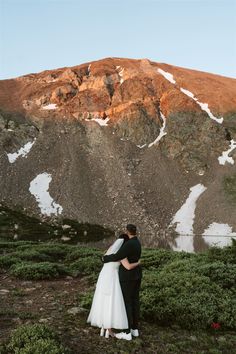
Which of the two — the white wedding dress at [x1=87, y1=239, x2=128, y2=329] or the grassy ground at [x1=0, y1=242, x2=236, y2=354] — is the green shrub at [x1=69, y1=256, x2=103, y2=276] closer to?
the grassy ground at [x1=0, y1=242, x2=236, y2=354]

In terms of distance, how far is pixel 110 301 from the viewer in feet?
34.1

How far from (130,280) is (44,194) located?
83448mm

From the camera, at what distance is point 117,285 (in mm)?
10570

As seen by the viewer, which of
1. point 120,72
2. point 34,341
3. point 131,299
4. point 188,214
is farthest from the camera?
point 120,72

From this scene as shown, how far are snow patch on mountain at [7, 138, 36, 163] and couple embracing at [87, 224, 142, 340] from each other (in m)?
95.8

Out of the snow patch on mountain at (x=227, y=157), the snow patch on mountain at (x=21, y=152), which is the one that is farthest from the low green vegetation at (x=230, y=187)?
the snow patch on mountain at (x=21, y=152)

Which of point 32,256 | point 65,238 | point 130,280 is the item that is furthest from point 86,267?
point 65,238

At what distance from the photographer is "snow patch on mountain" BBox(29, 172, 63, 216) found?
86825 millimetres

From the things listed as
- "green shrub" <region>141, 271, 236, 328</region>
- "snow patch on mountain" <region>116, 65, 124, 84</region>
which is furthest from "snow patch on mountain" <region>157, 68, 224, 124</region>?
"green shrub" <region>141, 271, 236, 328</region>

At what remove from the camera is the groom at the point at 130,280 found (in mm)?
10570

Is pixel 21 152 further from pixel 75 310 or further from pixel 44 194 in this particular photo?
pixel 75 310

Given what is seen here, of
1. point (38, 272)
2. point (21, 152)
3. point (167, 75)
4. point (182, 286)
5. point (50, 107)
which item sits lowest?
point (38, 272)

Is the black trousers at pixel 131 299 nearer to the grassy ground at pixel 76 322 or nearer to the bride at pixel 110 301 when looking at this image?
the bride at pixel 110 301

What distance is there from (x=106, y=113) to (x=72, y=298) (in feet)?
362
